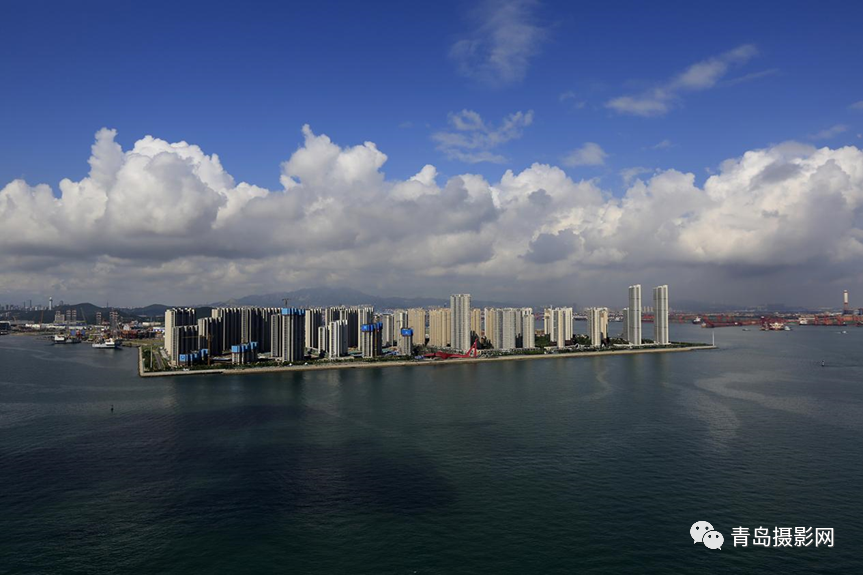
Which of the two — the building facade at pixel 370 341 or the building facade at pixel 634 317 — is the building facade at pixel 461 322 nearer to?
the building facade at pixel 370 341

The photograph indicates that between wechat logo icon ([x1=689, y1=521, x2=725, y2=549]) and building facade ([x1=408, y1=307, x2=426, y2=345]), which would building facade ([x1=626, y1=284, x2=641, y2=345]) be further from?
wechat logo icon ([x1=689, y1=521, x2=725, y2=549])

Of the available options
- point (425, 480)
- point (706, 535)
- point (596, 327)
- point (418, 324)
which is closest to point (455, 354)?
point (418, 324)

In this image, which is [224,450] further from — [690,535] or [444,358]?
[444,358]

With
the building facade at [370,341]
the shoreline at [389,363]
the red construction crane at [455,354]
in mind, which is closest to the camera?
the shoreline at [389,363]

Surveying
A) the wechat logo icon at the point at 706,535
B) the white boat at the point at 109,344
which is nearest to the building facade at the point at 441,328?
the white boat at the point at 109,344

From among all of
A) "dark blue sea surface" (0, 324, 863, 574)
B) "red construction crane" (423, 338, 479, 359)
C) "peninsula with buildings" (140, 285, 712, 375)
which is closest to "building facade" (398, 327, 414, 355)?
"peninsula with buildings" (140, 285, 712, 375)

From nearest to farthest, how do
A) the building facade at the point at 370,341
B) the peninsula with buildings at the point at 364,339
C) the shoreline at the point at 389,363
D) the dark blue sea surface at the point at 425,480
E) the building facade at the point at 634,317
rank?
1. the dark blue sea surface at the point at 425,480
2. the shoreline at the point at 389,363
3. the peninsula with buildings at the point at 364,339
4. the building facade at the point at 370,341
5. the building facade at the point at 634,317
